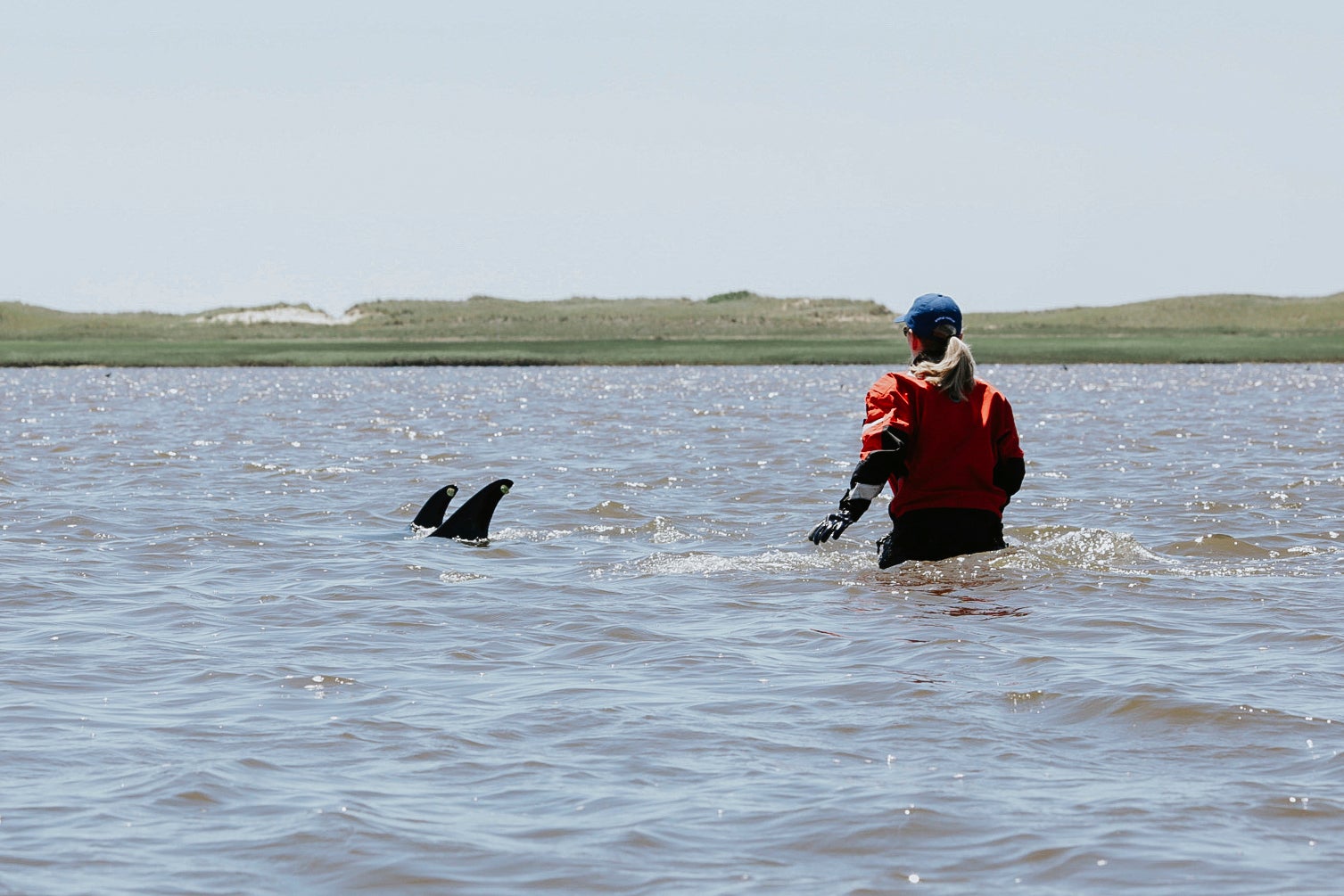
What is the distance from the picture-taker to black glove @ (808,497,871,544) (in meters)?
10.5

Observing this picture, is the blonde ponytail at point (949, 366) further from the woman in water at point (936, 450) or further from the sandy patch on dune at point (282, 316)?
the sandy patch on dune at point (282, 316)

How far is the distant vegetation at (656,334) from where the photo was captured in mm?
74938

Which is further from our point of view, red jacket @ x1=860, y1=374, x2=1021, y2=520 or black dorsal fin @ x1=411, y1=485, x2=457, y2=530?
black dorsal fin @ x1=411, y1=485, x2=457, y2=530

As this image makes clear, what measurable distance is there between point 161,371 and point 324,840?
232 ft

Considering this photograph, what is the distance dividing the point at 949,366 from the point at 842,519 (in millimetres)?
1180

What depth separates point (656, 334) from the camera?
110 m

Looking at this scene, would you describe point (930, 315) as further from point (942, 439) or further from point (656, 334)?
point (656, 334)

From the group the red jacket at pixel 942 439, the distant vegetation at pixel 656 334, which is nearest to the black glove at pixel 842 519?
→ the red jacket at pixel 942 439

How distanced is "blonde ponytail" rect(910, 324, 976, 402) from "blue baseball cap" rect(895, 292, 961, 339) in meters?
0.04

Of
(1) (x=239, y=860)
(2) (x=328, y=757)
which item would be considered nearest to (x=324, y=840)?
(1) (x=239, y=860)

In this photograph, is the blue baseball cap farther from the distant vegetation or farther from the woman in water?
the distant vegetation

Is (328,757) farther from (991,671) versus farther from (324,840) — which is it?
(991,671)

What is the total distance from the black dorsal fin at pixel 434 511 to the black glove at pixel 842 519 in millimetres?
4735

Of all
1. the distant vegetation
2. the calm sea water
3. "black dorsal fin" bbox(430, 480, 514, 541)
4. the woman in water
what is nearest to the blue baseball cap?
the woman in water
